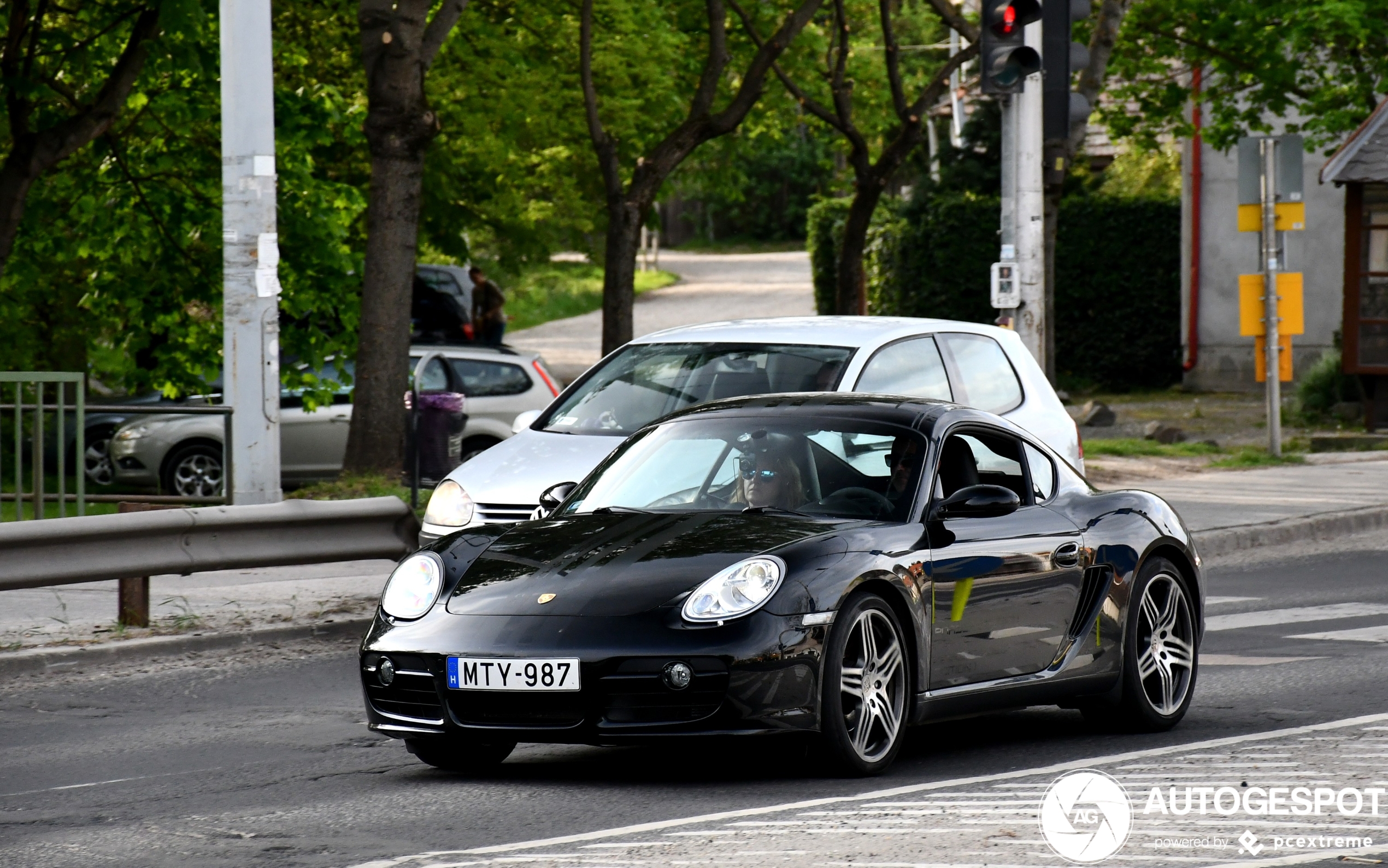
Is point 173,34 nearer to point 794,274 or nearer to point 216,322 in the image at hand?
point 216,322

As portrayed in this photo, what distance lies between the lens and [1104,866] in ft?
16.9

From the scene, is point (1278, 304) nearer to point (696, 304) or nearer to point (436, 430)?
point (436, 430)

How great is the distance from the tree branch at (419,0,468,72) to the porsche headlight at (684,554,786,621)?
1018cm

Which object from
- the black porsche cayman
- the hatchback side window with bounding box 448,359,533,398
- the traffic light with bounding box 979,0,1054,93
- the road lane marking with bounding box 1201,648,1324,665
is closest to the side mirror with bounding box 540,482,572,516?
the black porsche cayman

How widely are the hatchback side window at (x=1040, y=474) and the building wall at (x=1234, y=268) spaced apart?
24950mm

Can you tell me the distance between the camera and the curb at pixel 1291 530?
48.6 feet

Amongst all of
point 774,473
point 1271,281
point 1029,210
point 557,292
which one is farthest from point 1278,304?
point 557,292

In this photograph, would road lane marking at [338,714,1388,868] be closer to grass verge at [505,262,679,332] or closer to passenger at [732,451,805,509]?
passenger at [732,451,805,509]

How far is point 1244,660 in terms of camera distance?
9.58 metres

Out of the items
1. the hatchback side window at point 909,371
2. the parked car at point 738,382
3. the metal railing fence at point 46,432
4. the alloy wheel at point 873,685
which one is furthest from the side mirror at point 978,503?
the metal railing fence at point 46,432

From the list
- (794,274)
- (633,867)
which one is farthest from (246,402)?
(794,274)

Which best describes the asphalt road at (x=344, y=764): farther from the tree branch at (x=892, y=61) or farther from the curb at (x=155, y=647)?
the tree branch at (x=892, y=61)

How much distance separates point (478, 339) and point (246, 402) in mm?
17172

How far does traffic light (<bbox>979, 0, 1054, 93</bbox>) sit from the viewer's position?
49.8ft
